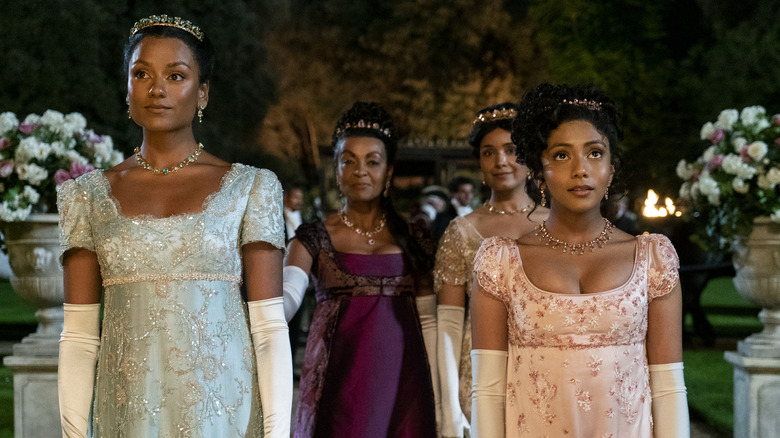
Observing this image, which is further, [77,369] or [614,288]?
[614,288]

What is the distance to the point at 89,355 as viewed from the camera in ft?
7.72

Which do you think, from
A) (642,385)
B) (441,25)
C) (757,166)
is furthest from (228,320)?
(441,25)

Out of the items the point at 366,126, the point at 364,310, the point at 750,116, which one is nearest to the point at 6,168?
the point at 366,126

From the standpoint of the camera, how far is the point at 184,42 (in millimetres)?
2469

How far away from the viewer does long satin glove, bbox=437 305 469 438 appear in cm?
353

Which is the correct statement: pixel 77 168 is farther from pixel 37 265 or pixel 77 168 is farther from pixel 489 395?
pixel 489 395

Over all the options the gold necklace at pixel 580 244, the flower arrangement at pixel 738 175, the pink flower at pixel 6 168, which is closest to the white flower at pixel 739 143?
the flower arrangement at pixel 738 175

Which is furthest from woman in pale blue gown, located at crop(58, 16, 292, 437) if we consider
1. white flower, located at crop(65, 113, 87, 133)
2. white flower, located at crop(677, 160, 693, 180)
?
white flower, located at crop(677, 160, 693, 180)

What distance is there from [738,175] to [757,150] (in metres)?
0.18

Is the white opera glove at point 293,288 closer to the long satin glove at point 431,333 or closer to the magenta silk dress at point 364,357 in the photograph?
the magenta silk dress at point 364,357
